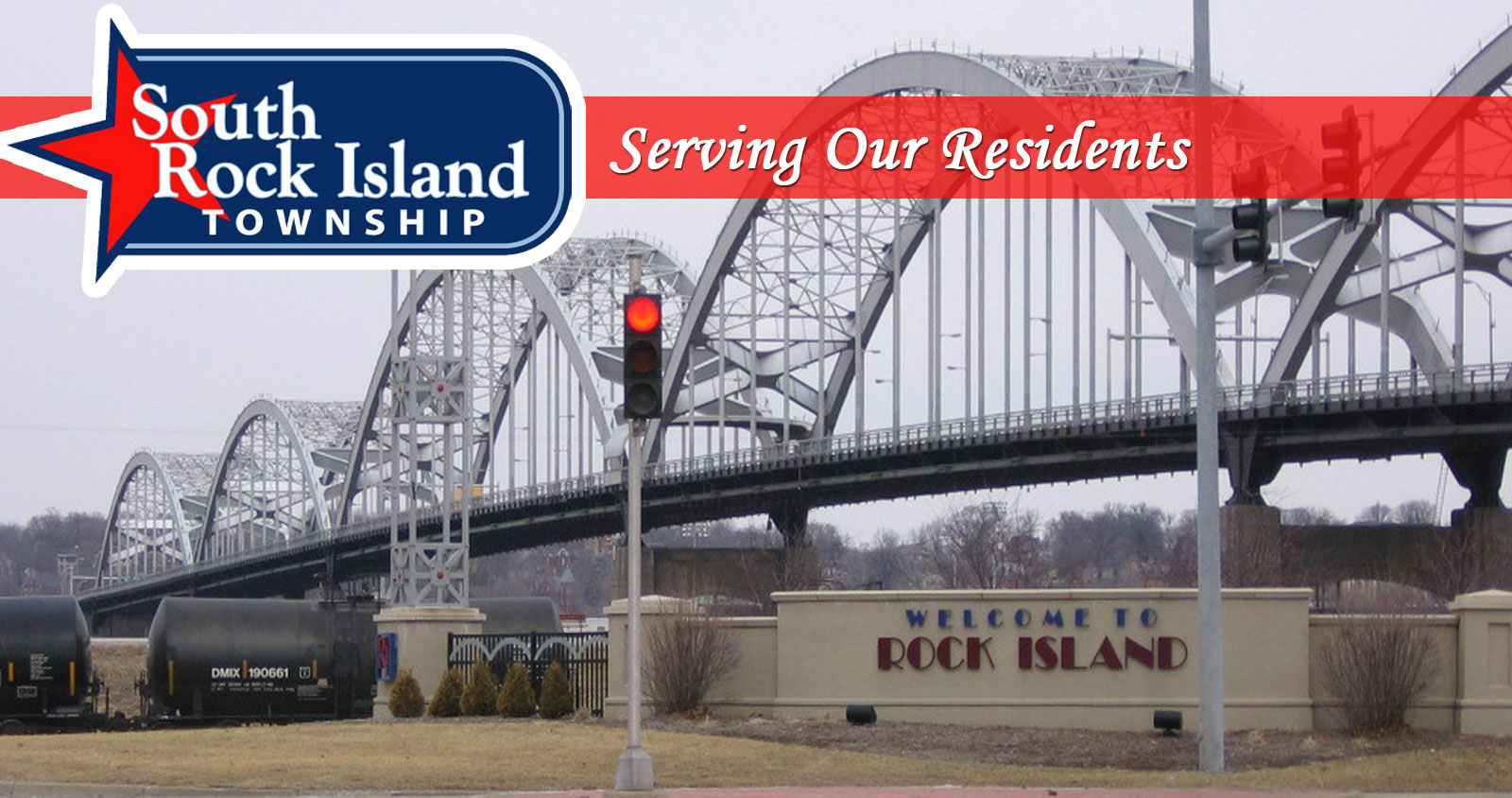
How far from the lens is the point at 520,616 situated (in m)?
51.6

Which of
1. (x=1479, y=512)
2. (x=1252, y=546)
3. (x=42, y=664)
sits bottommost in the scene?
(x=42, y=664)

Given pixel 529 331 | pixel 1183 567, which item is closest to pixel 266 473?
pixel 529 331

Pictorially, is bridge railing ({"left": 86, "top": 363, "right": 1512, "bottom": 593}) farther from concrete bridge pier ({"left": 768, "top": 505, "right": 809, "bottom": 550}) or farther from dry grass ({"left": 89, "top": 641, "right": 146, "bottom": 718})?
dry grass ({"left": 89, "top": 641, "right": 146, "bottom": 718})

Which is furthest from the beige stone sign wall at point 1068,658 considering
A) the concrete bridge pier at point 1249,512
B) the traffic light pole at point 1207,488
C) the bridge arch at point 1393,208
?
the concrete bridge pier at point 1249,512

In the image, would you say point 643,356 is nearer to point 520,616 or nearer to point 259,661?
point 259,661

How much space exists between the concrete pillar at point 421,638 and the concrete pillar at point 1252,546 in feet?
97.6

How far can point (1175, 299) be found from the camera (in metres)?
73.9

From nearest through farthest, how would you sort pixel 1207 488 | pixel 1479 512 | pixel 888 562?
pixel 1207 488 → pixel 1479 512 → pixel 888 562

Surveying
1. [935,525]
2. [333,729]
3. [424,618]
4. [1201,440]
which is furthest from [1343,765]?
[935,525]

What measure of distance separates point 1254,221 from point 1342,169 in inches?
68.6

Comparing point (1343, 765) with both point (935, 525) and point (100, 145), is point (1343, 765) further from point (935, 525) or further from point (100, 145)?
point (935, 525)

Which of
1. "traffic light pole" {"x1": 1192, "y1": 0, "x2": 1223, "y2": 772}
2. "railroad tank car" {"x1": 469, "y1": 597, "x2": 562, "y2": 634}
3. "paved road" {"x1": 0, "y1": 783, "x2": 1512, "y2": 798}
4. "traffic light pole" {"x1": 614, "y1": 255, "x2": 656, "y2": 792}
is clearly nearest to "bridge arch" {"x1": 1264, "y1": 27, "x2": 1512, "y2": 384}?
"railroad tank car" {"x1": 469, "y1": 597, "x2": 562, "y2": 634}

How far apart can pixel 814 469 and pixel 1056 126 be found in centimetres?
2245

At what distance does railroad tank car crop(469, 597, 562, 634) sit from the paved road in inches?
1119
